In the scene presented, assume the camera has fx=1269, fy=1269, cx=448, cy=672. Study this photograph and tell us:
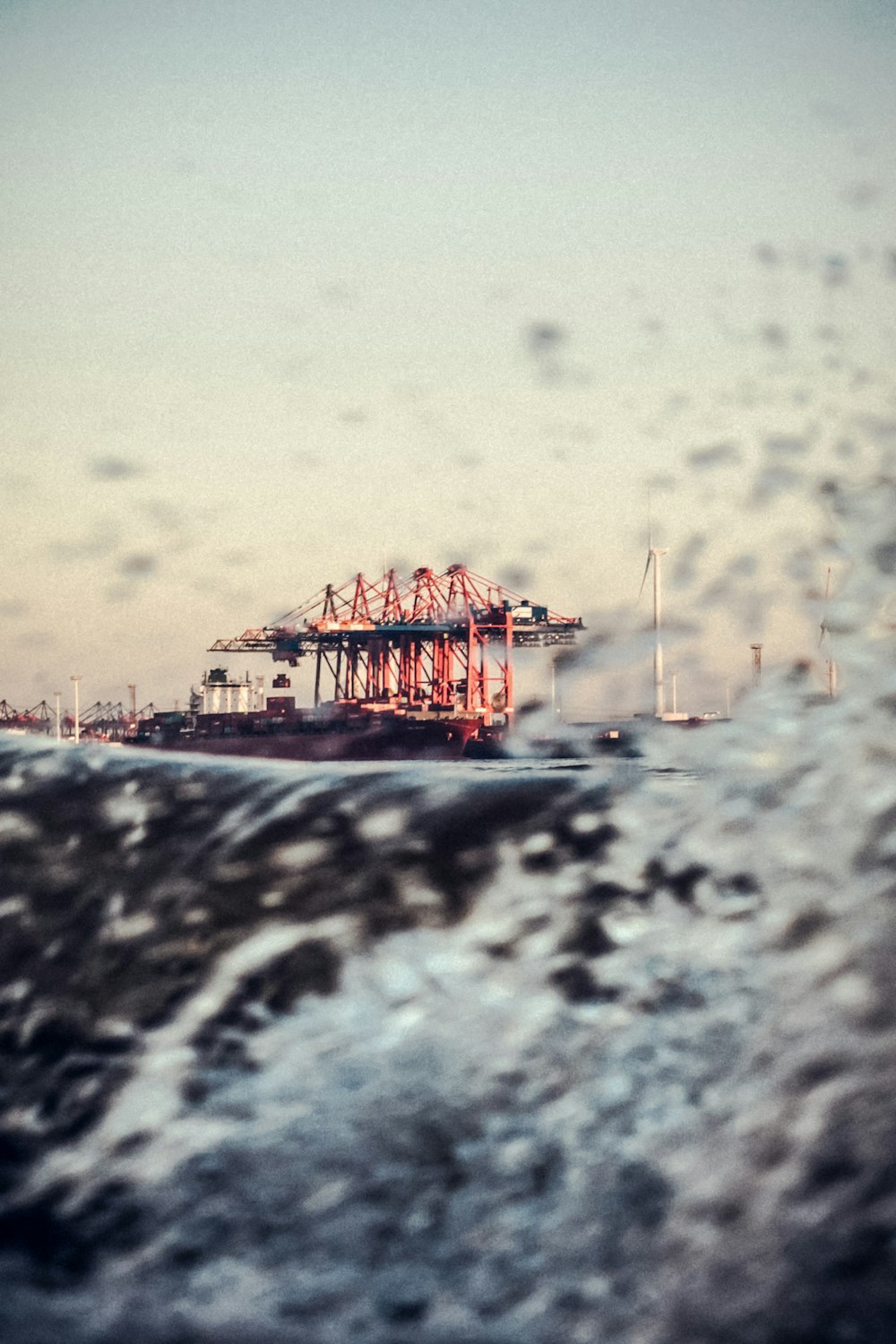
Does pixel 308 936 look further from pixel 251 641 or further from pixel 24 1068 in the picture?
pixel 251 641

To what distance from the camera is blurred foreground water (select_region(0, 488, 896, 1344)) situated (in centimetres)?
144

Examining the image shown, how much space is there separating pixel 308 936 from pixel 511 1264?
61cm

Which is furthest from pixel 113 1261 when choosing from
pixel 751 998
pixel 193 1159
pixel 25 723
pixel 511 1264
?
pixel 25 723

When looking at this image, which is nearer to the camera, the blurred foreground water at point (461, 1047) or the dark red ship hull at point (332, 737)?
the blurred foreground water at point (461, 1047)

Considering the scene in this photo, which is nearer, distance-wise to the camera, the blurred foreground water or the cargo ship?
the blurred foreground water

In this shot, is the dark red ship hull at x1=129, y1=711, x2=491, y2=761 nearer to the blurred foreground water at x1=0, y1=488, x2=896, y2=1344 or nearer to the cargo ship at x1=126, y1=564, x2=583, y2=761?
the cargo ship at x1=126, y1=564, x2=583, y2=761

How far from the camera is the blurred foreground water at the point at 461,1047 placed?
1.44m

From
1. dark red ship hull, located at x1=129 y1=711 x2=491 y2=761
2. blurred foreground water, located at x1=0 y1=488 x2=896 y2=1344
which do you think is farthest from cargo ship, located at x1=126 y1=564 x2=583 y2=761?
blurred foreground water, located at x1=0 y1=488 x2=896 y2=1344

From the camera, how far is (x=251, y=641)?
6097 centimetres

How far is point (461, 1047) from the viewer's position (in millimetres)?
1733

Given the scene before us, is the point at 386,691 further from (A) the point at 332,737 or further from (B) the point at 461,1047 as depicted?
(B) the point at 461,1047

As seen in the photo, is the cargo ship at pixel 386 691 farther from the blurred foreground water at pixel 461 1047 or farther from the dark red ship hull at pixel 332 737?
the blurred foreground water at pixel 461 1047

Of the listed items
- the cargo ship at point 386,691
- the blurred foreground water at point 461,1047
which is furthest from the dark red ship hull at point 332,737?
the blurred foreground water at point 461,1047

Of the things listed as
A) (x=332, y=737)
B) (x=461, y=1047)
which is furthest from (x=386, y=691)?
(x=461, y=1047)
